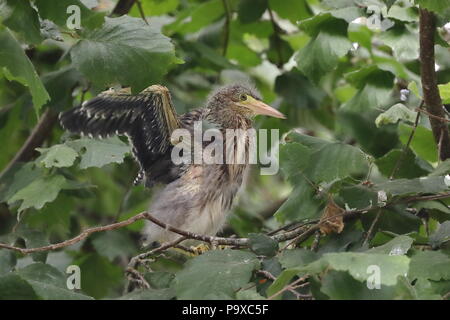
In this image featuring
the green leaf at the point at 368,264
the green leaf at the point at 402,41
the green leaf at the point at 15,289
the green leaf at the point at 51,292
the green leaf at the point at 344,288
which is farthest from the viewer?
the green leaf at the point at 402,41

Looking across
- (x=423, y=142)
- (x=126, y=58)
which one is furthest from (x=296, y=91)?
(x=126, y=58)

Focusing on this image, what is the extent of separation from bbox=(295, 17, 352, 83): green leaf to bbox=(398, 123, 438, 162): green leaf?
13.2 inches

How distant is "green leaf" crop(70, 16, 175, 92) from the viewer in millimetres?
2676

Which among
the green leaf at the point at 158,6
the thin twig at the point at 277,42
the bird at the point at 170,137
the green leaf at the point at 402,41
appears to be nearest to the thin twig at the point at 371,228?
the bird at the point at 170,137

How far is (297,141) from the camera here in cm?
300

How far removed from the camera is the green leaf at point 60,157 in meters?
3.11

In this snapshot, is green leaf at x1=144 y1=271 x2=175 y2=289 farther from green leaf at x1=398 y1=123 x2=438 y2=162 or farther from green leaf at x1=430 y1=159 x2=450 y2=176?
green leaf at x1=398 y1=123 x2=438 y2=162

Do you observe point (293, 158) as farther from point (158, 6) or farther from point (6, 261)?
point (158, 6)

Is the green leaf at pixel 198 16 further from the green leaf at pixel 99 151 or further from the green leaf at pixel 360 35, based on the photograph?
the green leaf at pixel 99 151

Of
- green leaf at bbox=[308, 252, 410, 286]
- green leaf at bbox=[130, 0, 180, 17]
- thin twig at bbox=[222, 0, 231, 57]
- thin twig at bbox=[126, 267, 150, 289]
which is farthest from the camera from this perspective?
green leaf at bbox=[130, 0, 180, 17]

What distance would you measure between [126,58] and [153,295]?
660 mm

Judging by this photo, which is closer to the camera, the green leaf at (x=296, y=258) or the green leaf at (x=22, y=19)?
the green leaf at (x=296, y=258)

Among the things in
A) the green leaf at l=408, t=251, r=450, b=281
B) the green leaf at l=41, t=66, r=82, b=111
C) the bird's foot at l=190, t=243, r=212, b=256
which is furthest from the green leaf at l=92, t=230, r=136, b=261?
the green leaf at l=408, t=251, r=450, b=281
